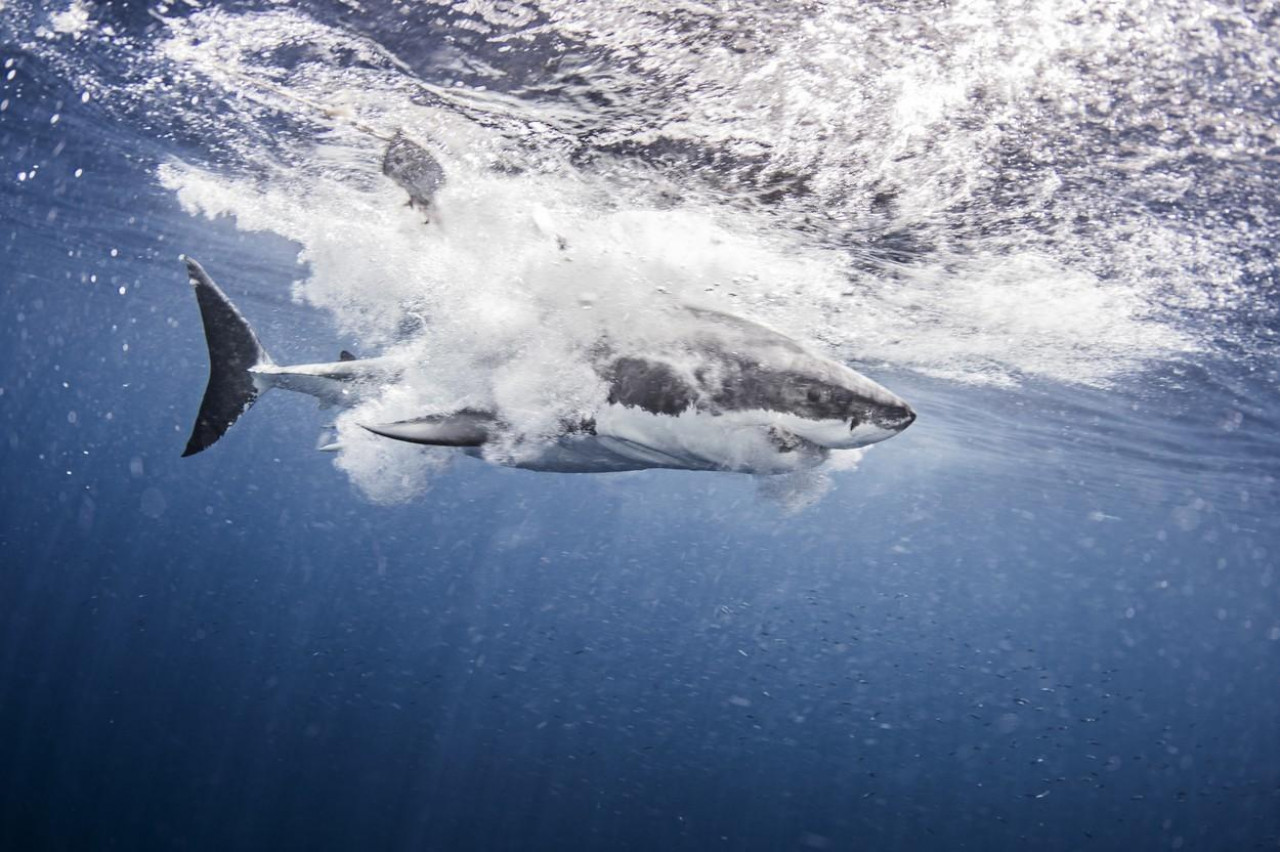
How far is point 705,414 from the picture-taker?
15.5 ft

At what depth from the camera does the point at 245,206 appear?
15352 millimetres

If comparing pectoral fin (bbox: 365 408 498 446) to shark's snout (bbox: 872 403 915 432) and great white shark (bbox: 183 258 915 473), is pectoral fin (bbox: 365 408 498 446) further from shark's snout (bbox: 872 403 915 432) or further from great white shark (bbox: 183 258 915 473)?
shark's snout (bbox: 872 403 915 432)

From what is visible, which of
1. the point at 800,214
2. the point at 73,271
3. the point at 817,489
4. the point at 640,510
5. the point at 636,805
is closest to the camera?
the point at 817,489

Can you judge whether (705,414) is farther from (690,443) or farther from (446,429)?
(446,429)

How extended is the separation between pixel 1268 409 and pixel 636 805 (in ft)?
70.5

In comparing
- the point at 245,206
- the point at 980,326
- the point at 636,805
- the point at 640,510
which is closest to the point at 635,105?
the point at 980,326

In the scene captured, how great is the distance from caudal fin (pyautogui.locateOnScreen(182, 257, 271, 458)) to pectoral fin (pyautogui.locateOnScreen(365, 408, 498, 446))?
378 centimetres

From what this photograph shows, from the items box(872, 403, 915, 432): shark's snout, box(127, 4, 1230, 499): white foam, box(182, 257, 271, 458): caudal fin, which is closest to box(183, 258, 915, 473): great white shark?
box(872, 403, 915, 432): shark's snout

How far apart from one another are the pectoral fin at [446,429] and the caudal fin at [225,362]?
3779 millimetres

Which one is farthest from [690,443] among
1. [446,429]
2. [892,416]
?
[446,429]

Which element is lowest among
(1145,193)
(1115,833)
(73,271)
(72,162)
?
(1115,833)

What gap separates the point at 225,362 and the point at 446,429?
443cm

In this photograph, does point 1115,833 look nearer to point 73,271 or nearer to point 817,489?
point 817,489

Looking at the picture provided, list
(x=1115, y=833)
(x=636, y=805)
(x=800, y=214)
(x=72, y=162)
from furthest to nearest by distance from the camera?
(x=1115, y=833), (x=636, y=805), (x=72, y=162), (x=800, y=214)
